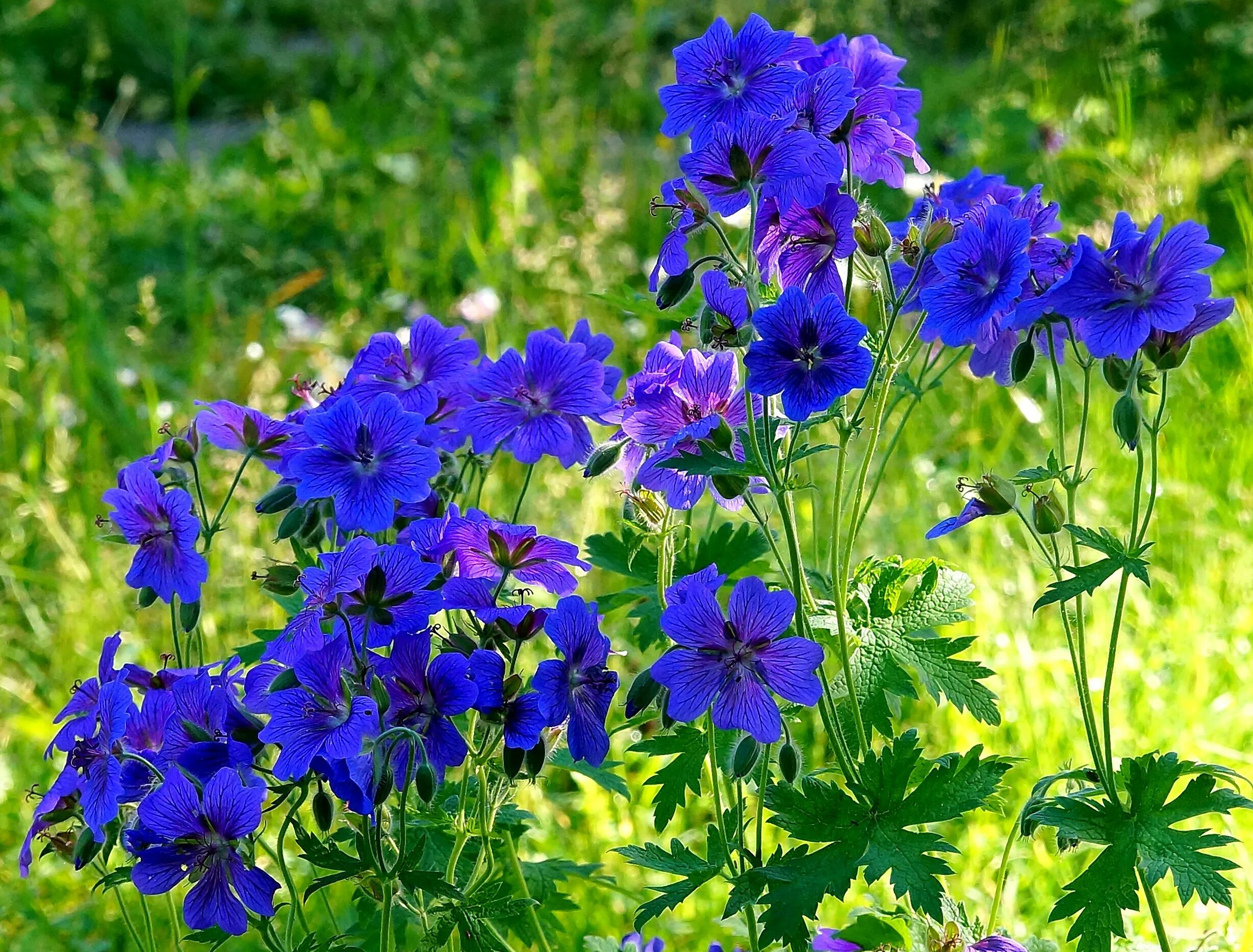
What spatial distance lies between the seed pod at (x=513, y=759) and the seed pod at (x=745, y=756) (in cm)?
18

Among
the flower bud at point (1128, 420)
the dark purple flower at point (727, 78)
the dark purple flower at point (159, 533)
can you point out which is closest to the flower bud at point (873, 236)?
the dark purple flower at point (727, 78)

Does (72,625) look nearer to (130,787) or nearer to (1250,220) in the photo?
(130,787)

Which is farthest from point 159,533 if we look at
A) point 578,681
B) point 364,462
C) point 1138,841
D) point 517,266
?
point 517,266

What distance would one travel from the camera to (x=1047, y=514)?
4.08 feet

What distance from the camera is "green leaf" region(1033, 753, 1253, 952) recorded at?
3.69ft

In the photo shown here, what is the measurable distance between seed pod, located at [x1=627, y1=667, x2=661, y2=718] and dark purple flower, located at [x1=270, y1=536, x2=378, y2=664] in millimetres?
245

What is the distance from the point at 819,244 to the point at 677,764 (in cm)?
52

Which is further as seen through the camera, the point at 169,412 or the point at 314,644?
the point at 169,412

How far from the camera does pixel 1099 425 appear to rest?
2.86 metres

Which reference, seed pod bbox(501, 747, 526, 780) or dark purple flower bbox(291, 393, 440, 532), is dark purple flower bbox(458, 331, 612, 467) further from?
seed pod bbox(501, 747, 526, 780)

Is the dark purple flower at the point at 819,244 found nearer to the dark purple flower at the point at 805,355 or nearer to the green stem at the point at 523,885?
the dark purple flower at the point at 805,355

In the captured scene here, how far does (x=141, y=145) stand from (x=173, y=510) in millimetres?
5092

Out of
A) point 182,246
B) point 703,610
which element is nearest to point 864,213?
point 703,610

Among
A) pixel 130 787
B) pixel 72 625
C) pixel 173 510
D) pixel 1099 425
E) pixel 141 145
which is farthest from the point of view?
pixel 141 145
